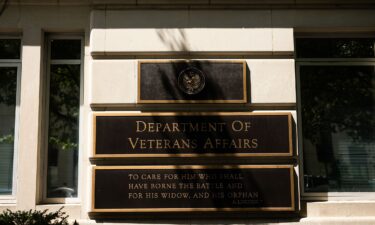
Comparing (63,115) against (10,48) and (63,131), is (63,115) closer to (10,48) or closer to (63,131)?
(63,131)

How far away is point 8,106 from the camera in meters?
9.41

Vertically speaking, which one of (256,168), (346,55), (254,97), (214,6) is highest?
(214,6)

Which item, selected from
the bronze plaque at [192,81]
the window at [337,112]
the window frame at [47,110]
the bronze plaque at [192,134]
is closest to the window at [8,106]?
the window frame at [47,110]

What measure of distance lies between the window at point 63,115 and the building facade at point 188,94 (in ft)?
0.07

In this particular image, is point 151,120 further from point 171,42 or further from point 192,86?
point 171,42

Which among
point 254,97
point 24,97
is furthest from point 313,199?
point 24,97

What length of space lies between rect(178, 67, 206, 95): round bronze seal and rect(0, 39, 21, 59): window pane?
3.44 meters

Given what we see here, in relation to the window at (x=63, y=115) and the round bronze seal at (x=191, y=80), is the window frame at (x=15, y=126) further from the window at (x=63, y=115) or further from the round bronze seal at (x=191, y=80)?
the round bronze seal at (x=191, y=80)

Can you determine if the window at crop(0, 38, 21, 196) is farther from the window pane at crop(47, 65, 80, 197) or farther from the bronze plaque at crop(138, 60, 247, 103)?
the bronze plaque at crop(138, 60, 247, 103)

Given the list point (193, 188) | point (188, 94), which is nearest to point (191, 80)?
point (188, 94)

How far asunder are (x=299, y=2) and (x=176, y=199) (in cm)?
455

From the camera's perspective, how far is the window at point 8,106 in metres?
9.20

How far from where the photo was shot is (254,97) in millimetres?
8922

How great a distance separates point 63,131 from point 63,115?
33cm
